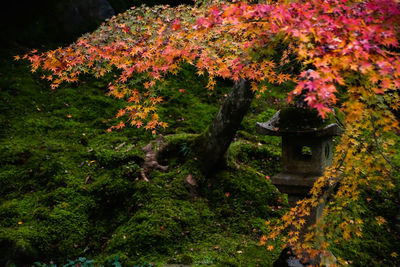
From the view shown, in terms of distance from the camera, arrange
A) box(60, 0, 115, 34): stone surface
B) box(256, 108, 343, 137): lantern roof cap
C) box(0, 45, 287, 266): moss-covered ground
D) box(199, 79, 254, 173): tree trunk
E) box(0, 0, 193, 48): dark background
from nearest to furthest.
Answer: box(256, 108, 343, 137): lantern roof cap, box(0, 45, 287, 266): moss-covered ground, box(199, 79, 254, 173): tree trunk, box(0, 0, 193, 48): dark background, box(60, 0, 115, 34): stone surface

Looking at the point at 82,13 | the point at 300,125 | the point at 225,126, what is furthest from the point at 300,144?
the point at 82,13

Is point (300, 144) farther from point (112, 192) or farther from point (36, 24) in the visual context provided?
point (36, 24)

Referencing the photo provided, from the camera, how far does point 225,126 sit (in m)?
5.82

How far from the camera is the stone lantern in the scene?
387 cm

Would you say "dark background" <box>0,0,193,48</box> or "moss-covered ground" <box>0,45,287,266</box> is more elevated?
"dark background" <box>0,0,193,48</box>

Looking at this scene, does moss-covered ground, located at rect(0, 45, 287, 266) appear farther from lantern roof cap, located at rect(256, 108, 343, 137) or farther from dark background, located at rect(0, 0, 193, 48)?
lantern roof cap, located at rect(256, 108, 343, 137)

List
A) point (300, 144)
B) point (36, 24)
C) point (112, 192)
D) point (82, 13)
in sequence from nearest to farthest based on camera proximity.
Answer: point (300, 144) → point (112, 192) → point (36, 24) → point (82, 13)

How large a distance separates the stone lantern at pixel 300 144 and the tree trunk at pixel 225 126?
1.35 meters

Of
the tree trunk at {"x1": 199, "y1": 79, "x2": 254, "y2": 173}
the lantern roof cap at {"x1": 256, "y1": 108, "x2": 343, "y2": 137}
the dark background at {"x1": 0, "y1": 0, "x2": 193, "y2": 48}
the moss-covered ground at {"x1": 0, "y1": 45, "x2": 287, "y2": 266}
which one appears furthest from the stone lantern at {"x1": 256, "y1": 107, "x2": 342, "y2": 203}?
the dark background at {"x1": 0, "y1": 0, "x2": 193, "y2": 48}

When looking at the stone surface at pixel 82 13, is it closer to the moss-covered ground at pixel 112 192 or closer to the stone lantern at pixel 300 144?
the moss-covered ground at pixel 112 192

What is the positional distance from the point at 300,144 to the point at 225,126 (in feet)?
6.18

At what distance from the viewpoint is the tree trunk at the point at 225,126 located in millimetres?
5496

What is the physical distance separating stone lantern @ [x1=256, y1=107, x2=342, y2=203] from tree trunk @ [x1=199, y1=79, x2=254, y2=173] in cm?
135

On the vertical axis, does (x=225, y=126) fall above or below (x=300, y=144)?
below
